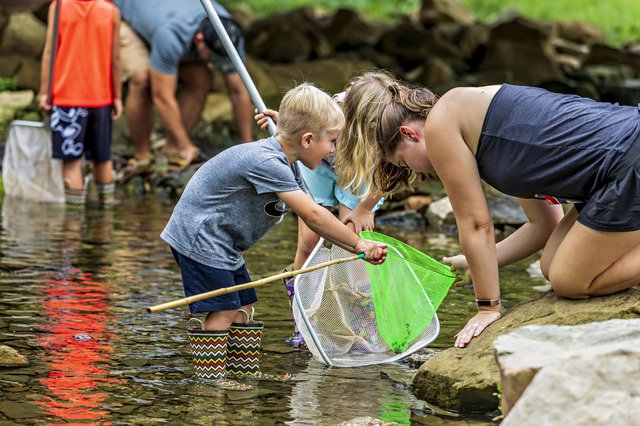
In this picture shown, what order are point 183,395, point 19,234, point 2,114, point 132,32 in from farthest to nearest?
point 2,114, point 132,32, point 19,234, point 183,395

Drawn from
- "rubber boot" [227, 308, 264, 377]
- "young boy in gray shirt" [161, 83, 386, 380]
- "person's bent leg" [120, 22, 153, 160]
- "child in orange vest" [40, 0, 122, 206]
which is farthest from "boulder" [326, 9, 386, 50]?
"rubber boot" [227, 308, 264, 377]

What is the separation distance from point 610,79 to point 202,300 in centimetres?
1187

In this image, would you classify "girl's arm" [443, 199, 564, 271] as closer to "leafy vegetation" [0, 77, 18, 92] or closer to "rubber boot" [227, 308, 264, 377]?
"rubber boot" [227, 308, 264, 377]

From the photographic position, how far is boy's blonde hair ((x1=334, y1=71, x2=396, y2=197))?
4.44m

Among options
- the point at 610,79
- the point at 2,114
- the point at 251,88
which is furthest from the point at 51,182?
the point at 610,79

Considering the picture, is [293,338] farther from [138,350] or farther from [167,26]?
[167,26]

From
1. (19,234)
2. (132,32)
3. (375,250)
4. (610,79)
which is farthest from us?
(610,79)

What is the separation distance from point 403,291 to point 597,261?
86 cm

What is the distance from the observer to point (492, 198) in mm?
8781

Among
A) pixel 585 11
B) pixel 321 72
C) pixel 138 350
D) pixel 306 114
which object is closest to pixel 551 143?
pixel 306 114

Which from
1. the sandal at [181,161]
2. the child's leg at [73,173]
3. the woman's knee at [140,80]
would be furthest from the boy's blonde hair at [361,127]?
the sandal at [181,161]

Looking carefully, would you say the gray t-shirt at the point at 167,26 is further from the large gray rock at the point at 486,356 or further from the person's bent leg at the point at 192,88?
the large gray rock at the point at 486,356

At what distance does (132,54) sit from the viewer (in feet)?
31.2

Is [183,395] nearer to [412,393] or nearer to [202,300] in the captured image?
[202,300]
